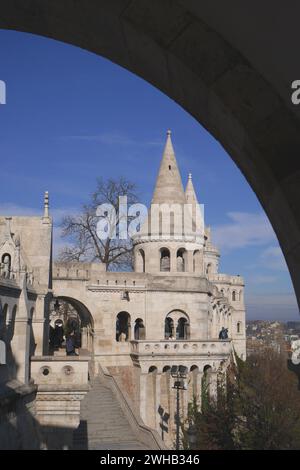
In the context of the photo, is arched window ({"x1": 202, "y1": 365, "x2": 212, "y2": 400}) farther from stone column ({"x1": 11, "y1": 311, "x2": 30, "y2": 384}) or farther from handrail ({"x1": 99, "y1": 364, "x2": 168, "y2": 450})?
stone column ({"x1": 11, "y1": 311, "x2": 30, "y2": 384})

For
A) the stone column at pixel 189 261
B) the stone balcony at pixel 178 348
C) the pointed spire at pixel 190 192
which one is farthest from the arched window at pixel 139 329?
the pointed spire at pixel 190 192

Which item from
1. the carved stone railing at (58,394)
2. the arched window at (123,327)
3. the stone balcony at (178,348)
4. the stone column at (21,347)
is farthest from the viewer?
the arched window at (123,327)

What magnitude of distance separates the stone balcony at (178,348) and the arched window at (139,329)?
4.51 ft

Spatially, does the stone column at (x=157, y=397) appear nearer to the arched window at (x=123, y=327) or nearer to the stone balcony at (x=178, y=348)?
the stone balcony at (x=178, y=348)

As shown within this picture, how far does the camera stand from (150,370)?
25.4 m

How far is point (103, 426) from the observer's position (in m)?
20.7

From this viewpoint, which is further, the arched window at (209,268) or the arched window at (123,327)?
the arched window at (209,268)

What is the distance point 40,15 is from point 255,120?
1.02 m

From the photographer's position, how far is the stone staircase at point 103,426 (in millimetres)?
19172

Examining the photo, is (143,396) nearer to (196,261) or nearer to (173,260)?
(173,260)

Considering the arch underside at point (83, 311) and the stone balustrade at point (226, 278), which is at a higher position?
the stone balustrade at point (226, 278)

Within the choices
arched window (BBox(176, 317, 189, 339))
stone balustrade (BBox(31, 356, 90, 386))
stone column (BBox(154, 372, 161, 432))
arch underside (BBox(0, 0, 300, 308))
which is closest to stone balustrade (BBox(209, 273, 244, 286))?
arched window (BBox(176, 317, 189, 339))

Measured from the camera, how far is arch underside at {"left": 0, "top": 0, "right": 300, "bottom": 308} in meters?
1.87

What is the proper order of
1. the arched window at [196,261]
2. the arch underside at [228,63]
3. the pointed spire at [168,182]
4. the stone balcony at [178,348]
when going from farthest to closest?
the pointed spire at [168,182]
the arched window at [196,261]
the stone balcony at [178,348]
the arch underside at [228,63]
